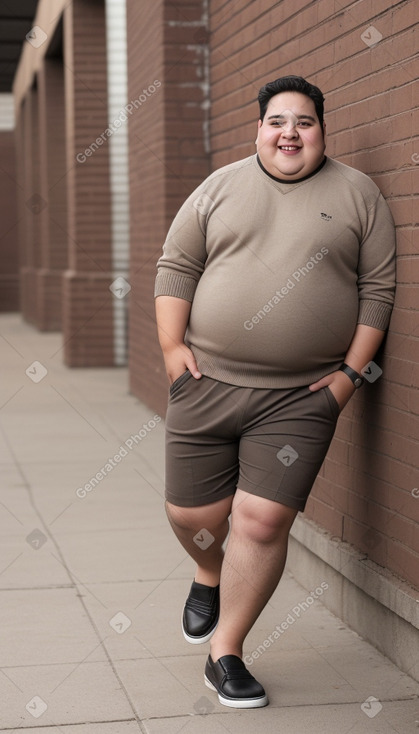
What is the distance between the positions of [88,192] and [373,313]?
9161 mm

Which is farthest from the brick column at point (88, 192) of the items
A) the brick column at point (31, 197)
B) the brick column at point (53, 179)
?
the brick column at point (31, 197)

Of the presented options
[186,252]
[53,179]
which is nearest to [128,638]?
[186,252]

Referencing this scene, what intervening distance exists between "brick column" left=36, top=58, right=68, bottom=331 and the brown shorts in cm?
1364

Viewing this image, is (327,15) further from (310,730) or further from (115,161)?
(115,161)

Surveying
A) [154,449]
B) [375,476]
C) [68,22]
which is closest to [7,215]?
[68,22]

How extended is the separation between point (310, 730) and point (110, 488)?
3538mm

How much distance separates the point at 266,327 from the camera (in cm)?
368

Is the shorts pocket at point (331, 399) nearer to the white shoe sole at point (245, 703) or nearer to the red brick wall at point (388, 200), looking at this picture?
the red brick wall at point (388, 200)

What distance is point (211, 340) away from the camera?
12.4 feet

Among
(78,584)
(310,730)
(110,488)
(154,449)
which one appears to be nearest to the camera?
(310,730)

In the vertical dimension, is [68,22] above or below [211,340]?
above

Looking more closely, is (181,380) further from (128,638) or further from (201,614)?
(128,638)

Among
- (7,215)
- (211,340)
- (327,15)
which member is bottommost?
(7,215)

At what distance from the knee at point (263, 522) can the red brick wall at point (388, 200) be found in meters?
0.45
